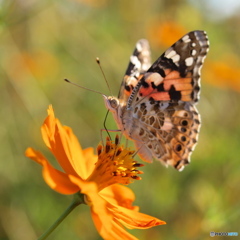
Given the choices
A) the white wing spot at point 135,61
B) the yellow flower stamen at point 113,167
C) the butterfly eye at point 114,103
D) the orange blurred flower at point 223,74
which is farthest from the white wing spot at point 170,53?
the orange blurred flower at point 223,74

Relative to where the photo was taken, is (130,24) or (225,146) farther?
(130,24)

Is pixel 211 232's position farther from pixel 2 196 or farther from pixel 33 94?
pixel 33 94

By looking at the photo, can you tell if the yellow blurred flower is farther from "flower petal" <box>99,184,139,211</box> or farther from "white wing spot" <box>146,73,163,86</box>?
"flower petal" <box>99,184,139,211</box>

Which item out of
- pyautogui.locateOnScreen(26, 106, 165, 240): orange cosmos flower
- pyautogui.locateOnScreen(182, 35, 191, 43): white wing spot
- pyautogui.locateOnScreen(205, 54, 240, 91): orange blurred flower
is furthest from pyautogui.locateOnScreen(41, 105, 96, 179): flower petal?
pyautogui.locateOnScreen(205, 54, 240, 91): orange blurred flower

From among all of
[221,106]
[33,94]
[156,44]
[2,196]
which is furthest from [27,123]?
[221,106]

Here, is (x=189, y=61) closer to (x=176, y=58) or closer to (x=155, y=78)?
(x=176, y=58)

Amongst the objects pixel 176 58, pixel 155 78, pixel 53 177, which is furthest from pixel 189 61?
pixel 53 177

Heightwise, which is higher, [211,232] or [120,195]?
[120,195]
